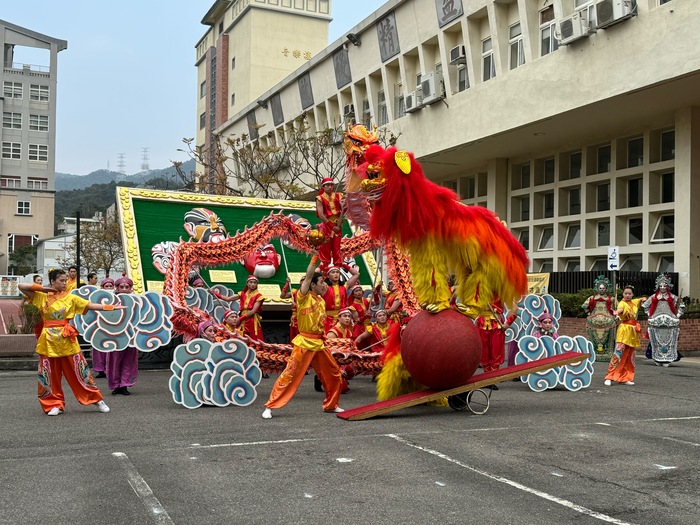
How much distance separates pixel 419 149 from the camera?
25.4 metres

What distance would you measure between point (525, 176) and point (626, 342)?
573 inches

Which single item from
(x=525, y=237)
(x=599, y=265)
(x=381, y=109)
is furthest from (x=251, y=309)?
(x=381, y=109)

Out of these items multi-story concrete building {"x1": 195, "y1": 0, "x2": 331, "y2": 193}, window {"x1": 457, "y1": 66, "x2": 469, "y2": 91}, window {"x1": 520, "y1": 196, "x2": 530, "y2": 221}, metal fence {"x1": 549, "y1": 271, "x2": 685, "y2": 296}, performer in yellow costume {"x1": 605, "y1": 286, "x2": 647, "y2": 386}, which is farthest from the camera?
multi-story concrete building {"x1": 195, "y1": 0, "x2": 331, "y2": 193}

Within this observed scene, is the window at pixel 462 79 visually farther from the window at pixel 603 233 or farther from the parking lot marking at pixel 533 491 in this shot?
the parking lot marking at pixel 533 491

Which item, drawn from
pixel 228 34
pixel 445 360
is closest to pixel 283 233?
pixel 445 360

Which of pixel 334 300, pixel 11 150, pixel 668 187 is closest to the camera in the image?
pixel 334 300

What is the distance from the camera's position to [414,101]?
25344 millimetres

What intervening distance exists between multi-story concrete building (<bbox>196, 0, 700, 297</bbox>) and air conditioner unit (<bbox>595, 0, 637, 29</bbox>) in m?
0.03

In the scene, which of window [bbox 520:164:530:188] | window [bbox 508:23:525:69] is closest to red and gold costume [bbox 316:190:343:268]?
window [bbox 508:23:525:69]

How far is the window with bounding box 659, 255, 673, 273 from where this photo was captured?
20206 millimetres

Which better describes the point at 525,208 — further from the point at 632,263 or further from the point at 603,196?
the point at 632,263

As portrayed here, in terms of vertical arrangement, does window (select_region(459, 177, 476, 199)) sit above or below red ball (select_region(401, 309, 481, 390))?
above

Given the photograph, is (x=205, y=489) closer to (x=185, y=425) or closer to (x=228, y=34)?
(x=185, y=425)

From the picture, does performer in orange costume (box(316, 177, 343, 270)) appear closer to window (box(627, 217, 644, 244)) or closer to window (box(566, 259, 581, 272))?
window (box(627, 217, 644, 244))
